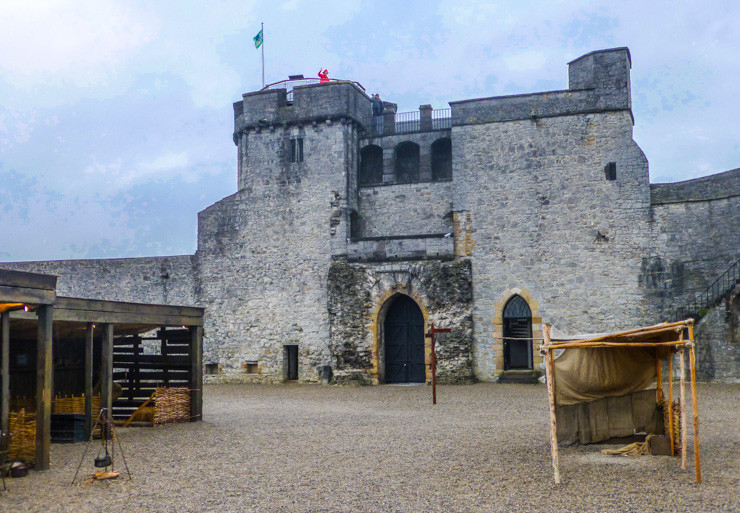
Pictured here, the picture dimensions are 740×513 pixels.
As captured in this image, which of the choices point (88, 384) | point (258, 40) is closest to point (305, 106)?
point (258, 40)

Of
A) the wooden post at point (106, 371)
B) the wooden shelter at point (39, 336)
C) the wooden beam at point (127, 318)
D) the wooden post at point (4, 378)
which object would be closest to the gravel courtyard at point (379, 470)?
the wooden shelter at point (39, 336)

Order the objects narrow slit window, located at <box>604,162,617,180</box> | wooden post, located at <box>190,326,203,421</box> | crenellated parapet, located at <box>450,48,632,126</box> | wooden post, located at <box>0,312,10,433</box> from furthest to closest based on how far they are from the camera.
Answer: crenellated parapet, located at <box>450,48,632,126</box> < narrow slit window, located at <box>604,162,617,180</box> < wooden post, located at <box>190,326,203,421</box> < wooden post, located at <box>0,312,10,433</box>

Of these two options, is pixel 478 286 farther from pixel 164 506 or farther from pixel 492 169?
pixel 164 506

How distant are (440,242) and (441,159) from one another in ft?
11.8

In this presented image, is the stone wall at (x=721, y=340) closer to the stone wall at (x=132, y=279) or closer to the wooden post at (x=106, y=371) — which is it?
the wooden post at (x=106, y=371)

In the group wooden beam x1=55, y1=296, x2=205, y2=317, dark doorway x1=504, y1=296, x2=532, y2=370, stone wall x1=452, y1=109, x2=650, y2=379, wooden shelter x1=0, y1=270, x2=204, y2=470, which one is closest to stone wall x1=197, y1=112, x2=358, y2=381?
stone wall x1=452, y1=109, x2=650, y2=379

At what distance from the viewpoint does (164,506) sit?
7.42 meters

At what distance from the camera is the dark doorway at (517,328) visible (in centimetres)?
2167

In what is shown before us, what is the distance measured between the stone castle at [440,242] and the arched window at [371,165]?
0.22 feet

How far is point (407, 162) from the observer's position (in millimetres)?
24953

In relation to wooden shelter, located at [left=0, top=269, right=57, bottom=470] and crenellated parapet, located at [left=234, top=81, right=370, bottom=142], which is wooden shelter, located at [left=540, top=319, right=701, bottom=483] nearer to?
wooden shelter, located at [left=0, top=269, right=57, bottom=470]

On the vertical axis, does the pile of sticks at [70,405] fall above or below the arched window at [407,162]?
below

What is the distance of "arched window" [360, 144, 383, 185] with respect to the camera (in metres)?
25.1

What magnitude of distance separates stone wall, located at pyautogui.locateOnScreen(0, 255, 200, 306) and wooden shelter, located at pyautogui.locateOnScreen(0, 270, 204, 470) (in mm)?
8936
